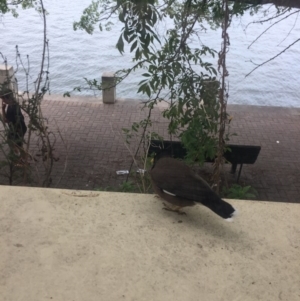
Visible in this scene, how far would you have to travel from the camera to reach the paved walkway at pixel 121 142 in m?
6.34

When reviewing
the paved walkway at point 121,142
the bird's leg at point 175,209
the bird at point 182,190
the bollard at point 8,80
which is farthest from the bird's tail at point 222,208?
the paved walkway at point 121,142

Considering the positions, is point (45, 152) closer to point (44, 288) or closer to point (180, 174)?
point (180, 174)

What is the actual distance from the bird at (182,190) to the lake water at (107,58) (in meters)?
8.20

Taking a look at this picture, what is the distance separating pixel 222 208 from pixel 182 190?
30 centimetres

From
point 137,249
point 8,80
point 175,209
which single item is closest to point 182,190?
point 175,209

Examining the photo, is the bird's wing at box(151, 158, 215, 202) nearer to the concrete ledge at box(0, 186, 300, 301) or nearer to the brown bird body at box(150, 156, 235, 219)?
the brown bird body at box(150, 156, 235, 219)

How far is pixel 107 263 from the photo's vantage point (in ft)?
6.26

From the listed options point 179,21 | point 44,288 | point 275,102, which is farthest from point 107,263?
point 275,102

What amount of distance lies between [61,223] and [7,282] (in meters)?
0.47

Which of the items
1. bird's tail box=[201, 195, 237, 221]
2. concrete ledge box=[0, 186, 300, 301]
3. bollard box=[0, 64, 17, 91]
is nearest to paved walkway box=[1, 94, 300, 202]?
bollard box=[0, 64, 17, 91]

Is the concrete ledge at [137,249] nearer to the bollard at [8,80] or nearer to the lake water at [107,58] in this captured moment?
the bollard at [8,80]

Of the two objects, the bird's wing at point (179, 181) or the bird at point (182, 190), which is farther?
the bird's wing at point (179, 181)

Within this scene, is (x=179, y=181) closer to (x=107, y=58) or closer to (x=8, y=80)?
(x=8, y=80)

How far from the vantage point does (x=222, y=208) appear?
7.22ft
